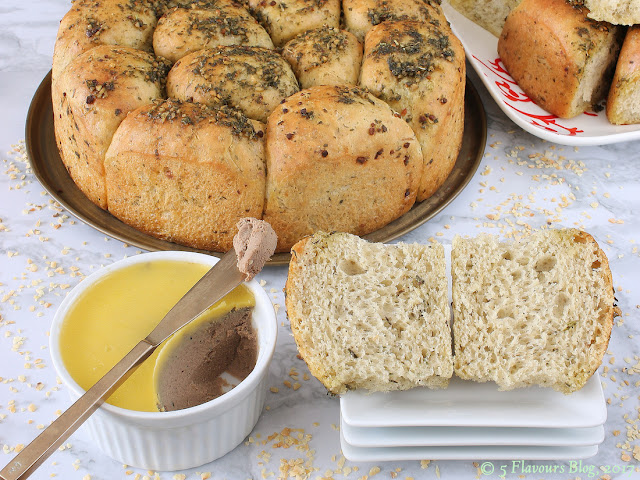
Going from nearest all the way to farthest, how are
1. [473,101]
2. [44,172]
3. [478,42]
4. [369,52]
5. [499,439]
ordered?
1. [499,439]
2. [369,52]
3. [44,172]
4. [473,101]
5. [478,42]

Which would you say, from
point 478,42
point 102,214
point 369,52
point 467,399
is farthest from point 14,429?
point 478,42

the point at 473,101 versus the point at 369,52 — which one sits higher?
the point at 369,52

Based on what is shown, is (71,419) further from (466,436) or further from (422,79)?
(422,79)

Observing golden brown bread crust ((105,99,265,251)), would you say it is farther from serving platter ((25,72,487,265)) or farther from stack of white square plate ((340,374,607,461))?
stack of white square plate ((340,374,607,461))

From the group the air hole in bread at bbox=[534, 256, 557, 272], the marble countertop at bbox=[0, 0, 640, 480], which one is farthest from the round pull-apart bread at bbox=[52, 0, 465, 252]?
the air hole in bread at bbox=[534, 256, 557, 272]

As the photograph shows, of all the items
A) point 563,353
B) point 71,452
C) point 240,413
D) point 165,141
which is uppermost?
point 165,141

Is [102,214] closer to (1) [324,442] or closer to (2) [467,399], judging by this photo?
(1) [324,442]
